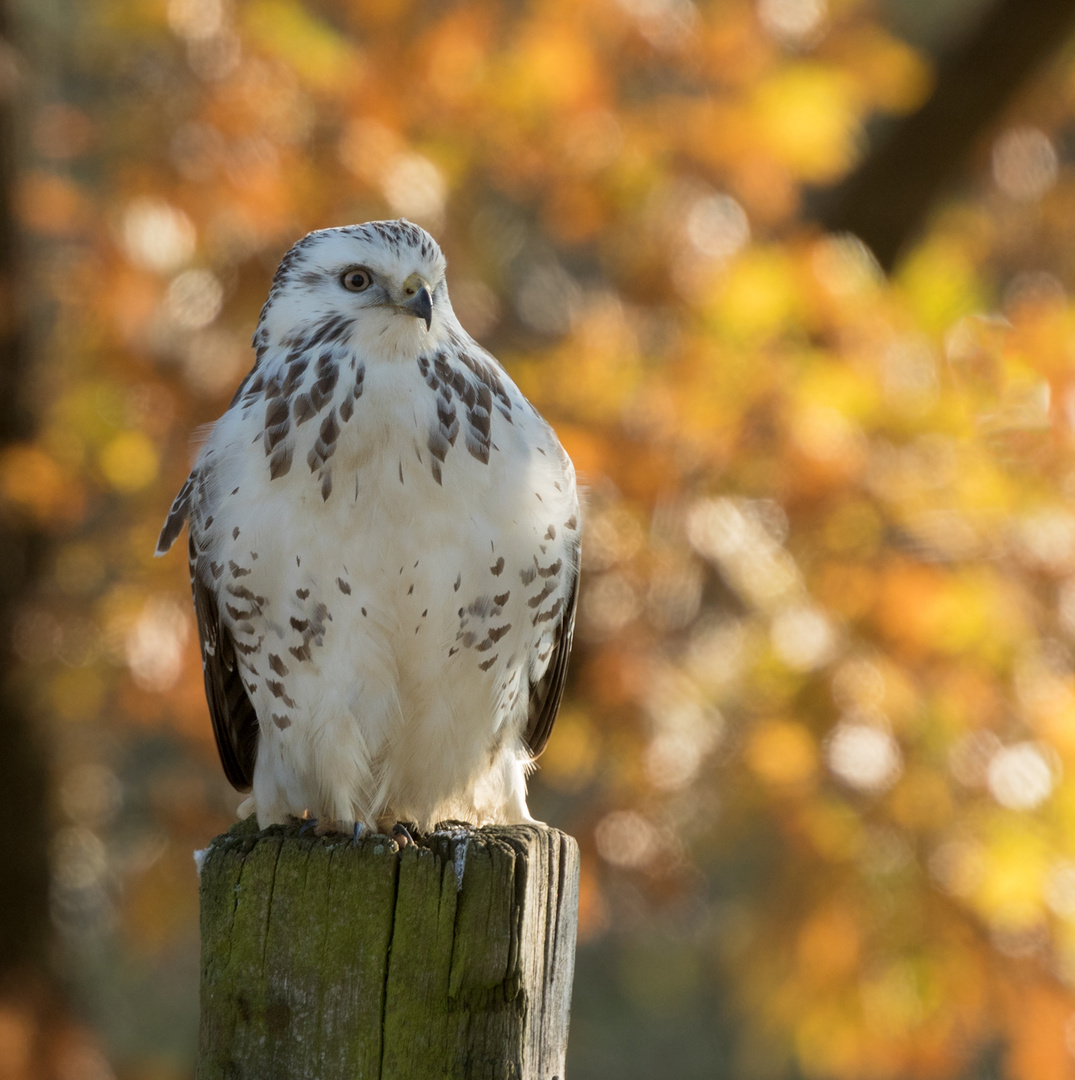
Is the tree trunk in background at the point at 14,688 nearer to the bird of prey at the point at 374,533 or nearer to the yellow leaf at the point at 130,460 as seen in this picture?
the yellow leaf at the point at 130,460

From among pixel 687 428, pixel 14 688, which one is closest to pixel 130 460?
pixel 14 688

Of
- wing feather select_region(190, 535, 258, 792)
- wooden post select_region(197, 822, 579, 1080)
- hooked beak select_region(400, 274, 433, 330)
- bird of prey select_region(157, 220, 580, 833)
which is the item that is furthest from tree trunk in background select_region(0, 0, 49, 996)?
wooden post select_region(197, 822, 579, 1080)

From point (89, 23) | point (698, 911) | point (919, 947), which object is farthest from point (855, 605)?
point (89, 23)

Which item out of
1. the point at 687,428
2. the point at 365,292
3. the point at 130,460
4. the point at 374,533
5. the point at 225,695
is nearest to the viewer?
the point at 374,533

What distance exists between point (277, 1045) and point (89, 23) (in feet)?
12.2

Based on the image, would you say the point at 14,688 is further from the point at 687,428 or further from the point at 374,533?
the point at 374,533

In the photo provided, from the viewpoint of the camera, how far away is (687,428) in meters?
3.97

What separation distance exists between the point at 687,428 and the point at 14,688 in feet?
7.99

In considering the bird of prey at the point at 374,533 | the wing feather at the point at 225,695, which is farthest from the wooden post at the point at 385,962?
the wing feather at the point at 225,695

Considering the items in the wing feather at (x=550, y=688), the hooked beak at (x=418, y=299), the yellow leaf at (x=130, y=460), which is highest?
the yellow leaf at (x=130, y=460)

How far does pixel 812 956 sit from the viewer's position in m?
4.18

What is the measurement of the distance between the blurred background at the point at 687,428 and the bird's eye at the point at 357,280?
4.70 ft

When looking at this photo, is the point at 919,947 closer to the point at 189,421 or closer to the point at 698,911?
the point at 698,911

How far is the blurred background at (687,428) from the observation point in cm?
403
